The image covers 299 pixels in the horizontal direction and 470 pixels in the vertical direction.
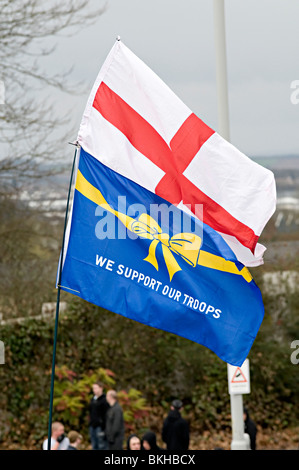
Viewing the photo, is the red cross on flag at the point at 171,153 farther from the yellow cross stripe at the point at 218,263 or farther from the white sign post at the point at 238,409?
the white sign post at the point at 238,409

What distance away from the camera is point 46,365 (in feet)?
49.8

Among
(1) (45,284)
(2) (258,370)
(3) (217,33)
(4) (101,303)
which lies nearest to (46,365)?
(1) (45,284)

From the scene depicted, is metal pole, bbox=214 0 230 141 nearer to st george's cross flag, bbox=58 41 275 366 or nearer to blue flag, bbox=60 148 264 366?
st george's cross flag, bbox=58 41 275 366

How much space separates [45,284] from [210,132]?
30.9 feet

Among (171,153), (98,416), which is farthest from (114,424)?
(171,153)

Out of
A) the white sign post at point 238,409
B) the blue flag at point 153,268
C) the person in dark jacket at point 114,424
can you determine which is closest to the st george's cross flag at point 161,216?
the blue flag at point 153,268

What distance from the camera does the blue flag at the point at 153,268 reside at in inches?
232

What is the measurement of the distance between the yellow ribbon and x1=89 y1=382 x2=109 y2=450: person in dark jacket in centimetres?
655

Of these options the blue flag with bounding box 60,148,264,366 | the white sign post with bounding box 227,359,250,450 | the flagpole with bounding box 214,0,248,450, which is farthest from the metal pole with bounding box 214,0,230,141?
the blue flag with bounding box 60,148,264,366

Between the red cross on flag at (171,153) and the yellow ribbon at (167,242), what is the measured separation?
0.17 meters

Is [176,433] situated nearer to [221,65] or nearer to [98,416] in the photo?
[98,416]

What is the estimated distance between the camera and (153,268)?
597 cm

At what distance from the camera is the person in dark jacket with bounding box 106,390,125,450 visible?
38.2 feet

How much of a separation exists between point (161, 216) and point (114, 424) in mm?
6278
